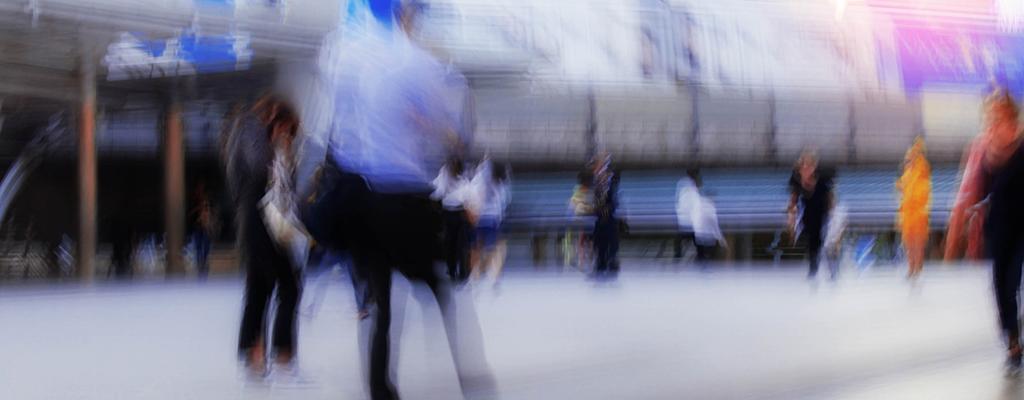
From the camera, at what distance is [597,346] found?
9000 millimetres

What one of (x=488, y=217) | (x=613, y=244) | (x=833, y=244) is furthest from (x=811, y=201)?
(x=488, y=217)

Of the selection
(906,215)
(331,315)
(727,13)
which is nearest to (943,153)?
(727,13)

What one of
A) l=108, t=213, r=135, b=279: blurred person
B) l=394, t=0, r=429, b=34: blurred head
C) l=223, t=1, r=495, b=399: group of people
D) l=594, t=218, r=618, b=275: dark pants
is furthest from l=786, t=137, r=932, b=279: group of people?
l=108, t=213, r=135, b=279: blurred person

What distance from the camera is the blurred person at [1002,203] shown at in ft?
23.8

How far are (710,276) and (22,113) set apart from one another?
11409mm

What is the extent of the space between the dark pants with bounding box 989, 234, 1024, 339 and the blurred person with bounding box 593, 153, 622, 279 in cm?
1156

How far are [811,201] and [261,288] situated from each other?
37.5ft

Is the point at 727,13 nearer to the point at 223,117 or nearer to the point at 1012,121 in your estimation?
the point at 223,117

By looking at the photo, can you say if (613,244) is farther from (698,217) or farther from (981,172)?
(981,172)

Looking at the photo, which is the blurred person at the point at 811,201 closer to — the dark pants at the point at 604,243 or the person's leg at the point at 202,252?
the dark pants at the point at 604,243

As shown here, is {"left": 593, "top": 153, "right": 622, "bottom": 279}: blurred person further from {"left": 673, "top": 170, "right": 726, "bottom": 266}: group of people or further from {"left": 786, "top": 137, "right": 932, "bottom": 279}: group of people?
{"left": 673, "top": 170, "right": 726, "bottom": 266}: group of people

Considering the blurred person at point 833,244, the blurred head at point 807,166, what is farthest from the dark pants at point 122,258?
the blurred head at point 807,166

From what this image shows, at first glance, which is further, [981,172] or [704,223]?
[704,223]

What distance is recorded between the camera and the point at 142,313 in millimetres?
14531
